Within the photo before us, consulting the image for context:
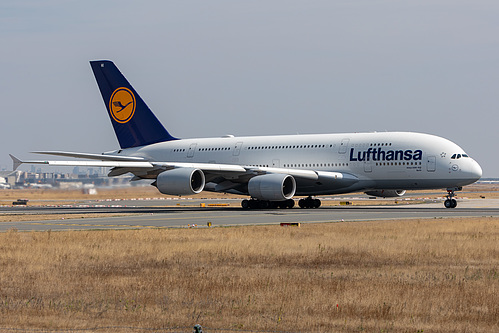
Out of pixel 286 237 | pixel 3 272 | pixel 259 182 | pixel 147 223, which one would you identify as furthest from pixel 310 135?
pixel 3 272

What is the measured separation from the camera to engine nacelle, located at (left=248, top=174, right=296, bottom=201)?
143 feet

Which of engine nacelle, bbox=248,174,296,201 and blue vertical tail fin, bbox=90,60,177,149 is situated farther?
blue vertical tail fin, bbox=90,60,177,149

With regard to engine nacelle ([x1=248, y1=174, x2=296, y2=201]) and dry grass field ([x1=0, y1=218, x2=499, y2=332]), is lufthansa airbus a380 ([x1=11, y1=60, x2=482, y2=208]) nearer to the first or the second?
engine nacelle ([x1=248, y1=174, x2=296, y2=201])

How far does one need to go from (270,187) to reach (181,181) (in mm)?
5105

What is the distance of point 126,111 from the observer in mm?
54719

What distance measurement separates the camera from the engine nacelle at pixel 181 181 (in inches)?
1702

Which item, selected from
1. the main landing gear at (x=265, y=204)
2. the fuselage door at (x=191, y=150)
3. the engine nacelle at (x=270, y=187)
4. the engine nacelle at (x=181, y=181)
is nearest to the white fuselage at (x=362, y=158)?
the fuselage door at (x=191, y=150)

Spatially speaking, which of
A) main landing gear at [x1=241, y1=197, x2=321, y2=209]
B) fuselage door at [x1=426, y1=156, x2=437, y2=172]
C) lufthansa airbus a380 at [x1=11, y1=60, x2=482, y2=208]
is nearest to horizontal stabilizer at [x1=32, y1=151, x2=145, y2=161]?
lufthansa airbus a380 at [x1=11, y1=60, x2=482, y2=208]

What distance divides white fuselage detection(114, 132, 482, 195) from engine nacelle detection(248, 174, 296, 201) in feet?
9.29

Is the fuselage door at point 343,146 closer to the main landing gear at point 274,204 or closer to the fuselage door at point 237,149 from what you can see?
the main landing gear at point 274,204

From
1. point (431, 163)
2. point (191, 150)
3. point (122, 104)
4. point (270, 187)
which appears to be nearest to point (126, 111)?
point (122, 104)

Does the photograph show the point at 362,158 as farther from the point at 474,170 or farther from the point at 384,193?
the point at 474,170

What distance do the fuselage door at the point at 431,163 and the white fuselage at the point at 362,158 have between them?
0.06m

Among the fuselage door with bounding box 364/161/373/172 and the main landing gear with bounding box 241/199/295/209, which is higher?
the fuselage door with bounding box 364/161/373/172
